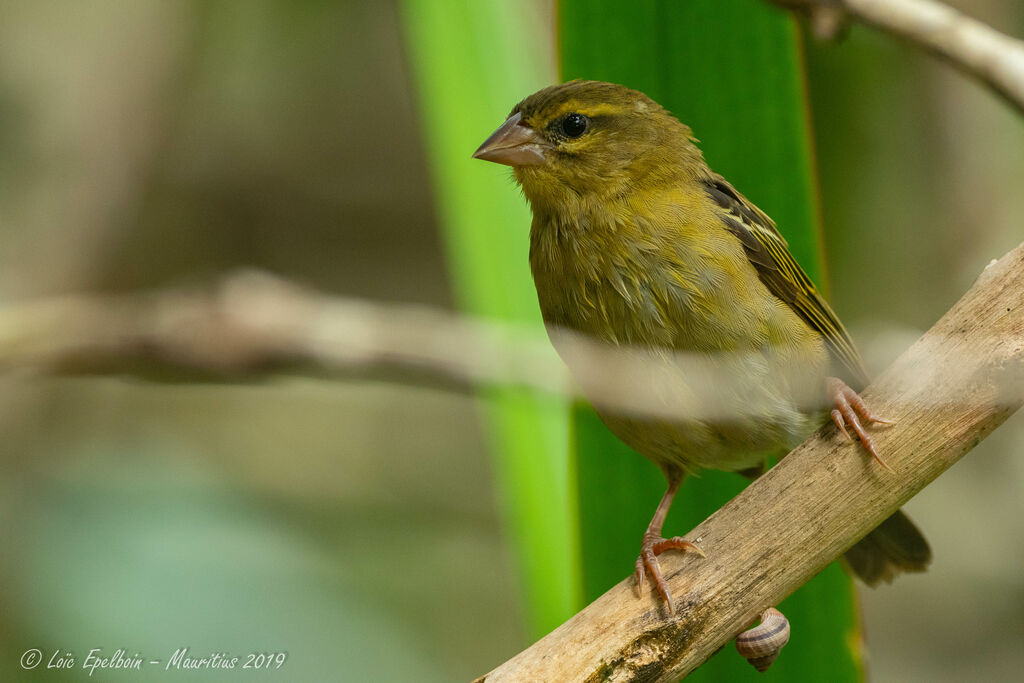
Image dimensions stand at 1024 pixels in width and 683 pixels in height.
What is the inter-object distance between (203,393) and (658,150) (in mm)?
3979

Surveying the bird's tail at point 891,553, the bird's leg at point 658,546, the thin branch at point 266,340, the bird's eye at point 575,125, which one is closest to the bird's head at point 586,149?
the bird's eye at point 575,125

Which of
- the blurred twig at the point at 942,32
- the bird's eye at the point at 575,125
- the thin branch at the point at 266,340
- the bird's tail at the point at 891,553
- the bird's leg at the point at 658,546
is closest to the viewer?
the bird's leg at the point at 658,546

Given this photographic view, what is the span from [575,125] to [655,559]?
43.9 inches

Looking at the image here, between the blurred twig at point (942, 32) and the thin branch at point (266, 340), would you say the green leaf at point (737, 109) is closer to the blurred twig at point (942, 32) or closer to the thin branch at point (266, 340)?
the blurred twig at point (942, 32)

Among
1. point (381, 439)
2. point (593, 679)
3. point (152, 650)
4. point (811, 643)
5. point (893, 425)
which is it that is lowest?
point (381, 439)

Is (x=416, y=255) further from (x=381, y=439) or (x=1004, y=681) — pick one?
(x=1004, y=681)

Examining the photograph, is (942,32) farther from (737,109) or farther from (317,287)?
(317,287)

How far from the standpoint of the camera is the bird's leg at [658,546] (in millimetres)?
1854

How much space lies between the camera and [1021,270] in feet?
5.87

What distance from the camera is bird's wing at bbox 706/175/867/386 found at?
2.47m

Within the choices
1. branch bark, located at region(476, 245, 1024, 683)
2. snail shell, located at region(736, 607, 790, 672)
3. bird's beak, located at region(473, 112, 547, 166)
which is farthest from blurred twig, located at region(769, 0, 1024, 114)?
snail shell, located at region(736, 607, 790, 672)

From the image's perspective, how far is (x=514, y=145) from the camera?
Result: 2.47 metres

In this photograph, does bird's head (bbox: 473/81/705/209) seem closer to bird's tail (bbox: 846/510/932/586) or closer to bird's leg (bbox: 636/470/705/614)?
bird's leg (bbox: 636/470/705/614)

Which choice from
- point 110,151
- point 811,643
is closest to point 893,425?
point 811,643
